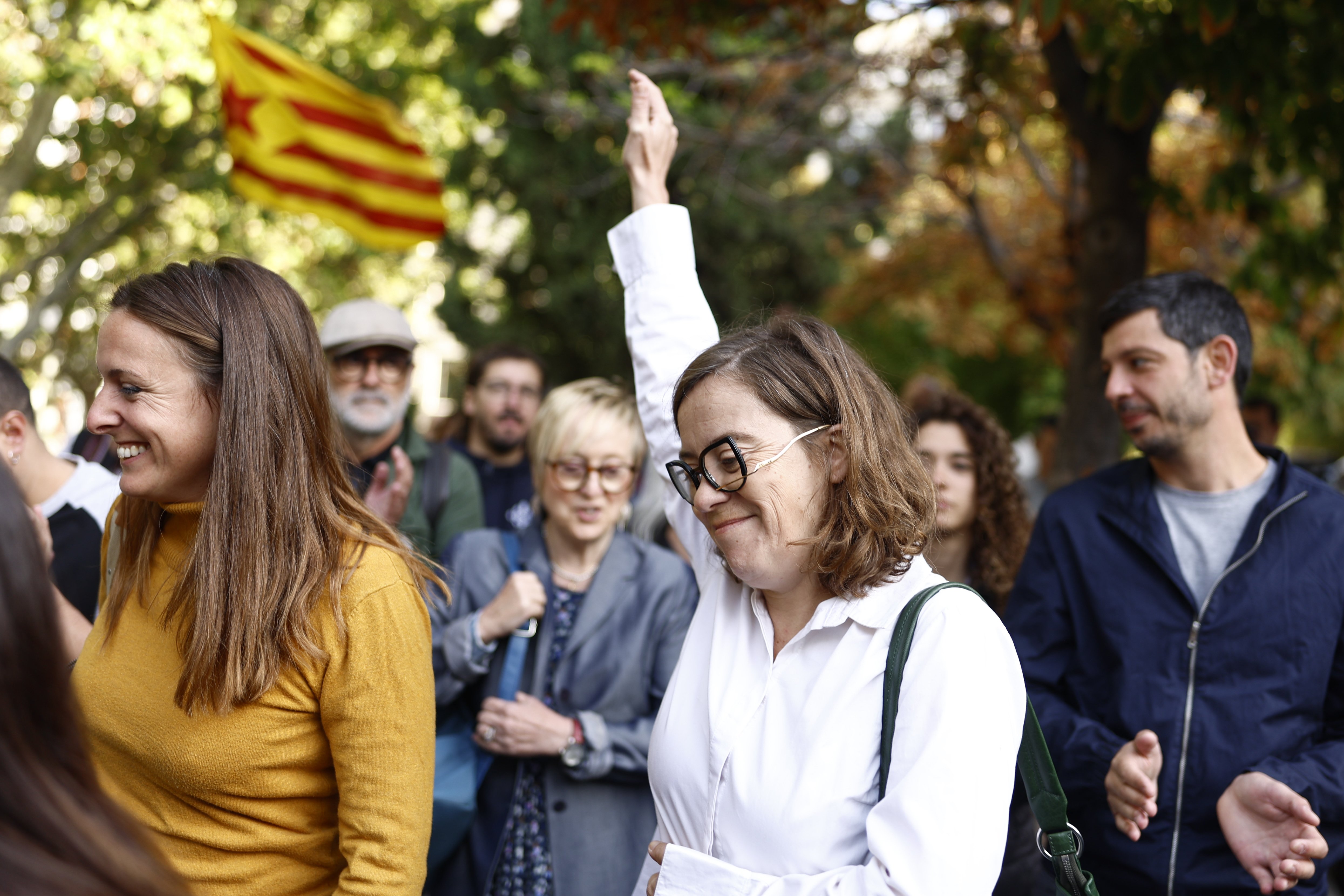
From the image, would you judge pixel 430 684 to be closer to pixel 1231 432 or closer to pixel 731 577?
pixel 731 577

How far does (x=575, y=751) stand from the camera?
8.99ft

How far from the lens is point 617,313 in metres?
13.6

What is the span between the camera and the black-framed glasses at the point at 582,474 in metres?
3.12

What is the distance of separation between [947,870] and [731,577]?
26.5 inches

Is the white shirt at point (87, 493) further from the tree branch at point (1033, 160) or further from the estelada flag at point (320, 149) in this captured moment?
the tree branch at point (1033, 160)

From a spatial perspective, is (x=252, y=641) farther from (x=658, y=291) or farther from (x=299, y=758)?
(x=658, y=291)

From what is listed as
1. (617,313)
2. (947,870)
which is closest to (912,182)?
(617,313)

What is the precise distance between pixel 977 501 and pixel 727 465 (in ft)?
6.84

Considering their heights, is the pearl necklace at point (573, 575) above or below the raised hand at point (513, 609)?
above

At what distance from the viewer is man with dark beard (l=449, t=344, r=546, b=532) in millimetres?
5230

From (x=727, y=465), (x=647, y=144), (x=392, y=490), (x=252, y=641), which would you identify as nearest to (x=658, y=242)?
(x=647, y=144)

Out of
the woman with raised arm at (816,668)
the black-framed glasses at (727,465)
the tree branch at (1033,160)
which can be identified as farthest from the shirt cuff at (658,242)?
the tree branch at (1033,160)

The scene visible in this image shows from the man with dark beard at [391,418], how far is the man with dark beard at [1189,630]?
2190 millimetres

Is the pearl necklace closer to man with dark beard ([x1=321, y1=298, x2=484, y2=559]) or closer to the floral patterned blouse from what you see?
the floral patterned blouse
